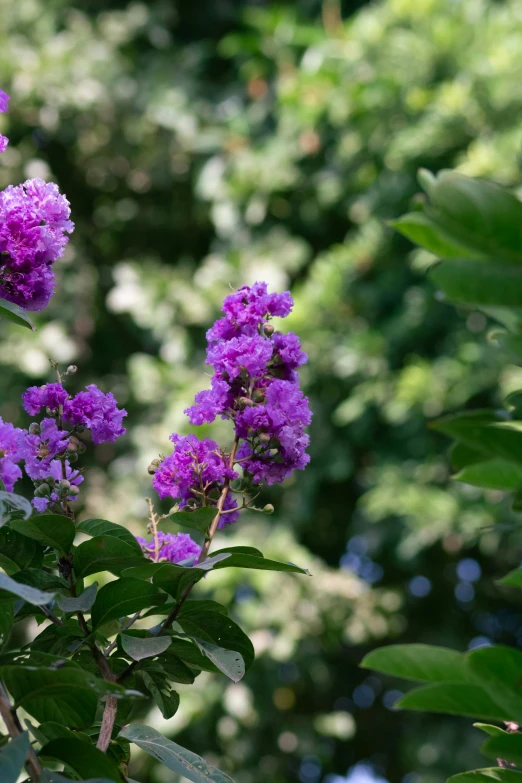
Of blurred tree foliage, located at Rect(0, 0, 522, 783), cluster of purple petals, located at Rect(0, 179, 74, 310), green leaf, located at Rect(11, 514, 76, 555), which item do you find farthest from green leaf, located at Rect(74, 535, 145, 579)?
blurred tree foliage, located at Rect(0, 0, 522, 783)

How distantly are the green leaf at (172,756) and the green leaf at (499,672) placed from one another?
0.28 meters

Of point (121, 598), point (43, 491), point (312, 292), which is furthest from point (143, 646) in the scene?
point (312, 292)

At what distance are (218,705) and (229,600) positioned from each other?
1.42 feet

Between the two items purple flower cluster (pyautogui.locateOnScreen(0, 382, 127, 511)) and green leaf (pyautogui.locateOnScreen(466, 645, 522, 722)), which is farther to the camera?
purple flower cluster (pyautogui.locateOnScreen(0, 382, 127, 511))

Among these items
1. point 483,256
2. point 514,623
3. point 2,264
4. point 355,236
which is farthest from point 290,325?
point 483,256

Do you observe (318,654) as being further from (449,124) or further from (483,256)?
(483,256)

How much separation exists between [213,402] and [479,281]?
35 cm

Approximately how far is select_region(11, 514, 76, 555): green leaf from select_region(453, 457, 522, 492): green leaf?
11.5 inches

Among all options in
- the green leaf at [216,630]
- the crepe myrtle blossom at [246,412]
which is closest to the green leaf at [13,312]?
the crepe myrtle blossom at [246,412]

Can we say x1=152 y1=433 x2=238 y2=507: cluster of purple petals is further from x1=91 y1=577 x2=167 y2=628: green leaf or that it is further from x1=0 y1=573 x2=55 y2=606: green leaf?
x1=0 y1=573 x2=55 y2=606: green leaf

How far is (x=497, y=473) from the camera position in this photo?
557mm

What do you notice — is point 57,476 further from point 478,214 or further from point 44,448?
point 478,214

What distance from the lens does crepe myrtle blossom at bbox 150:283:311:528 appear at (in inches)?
30.4

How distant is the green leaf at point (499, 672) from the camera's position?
0.47 meters
